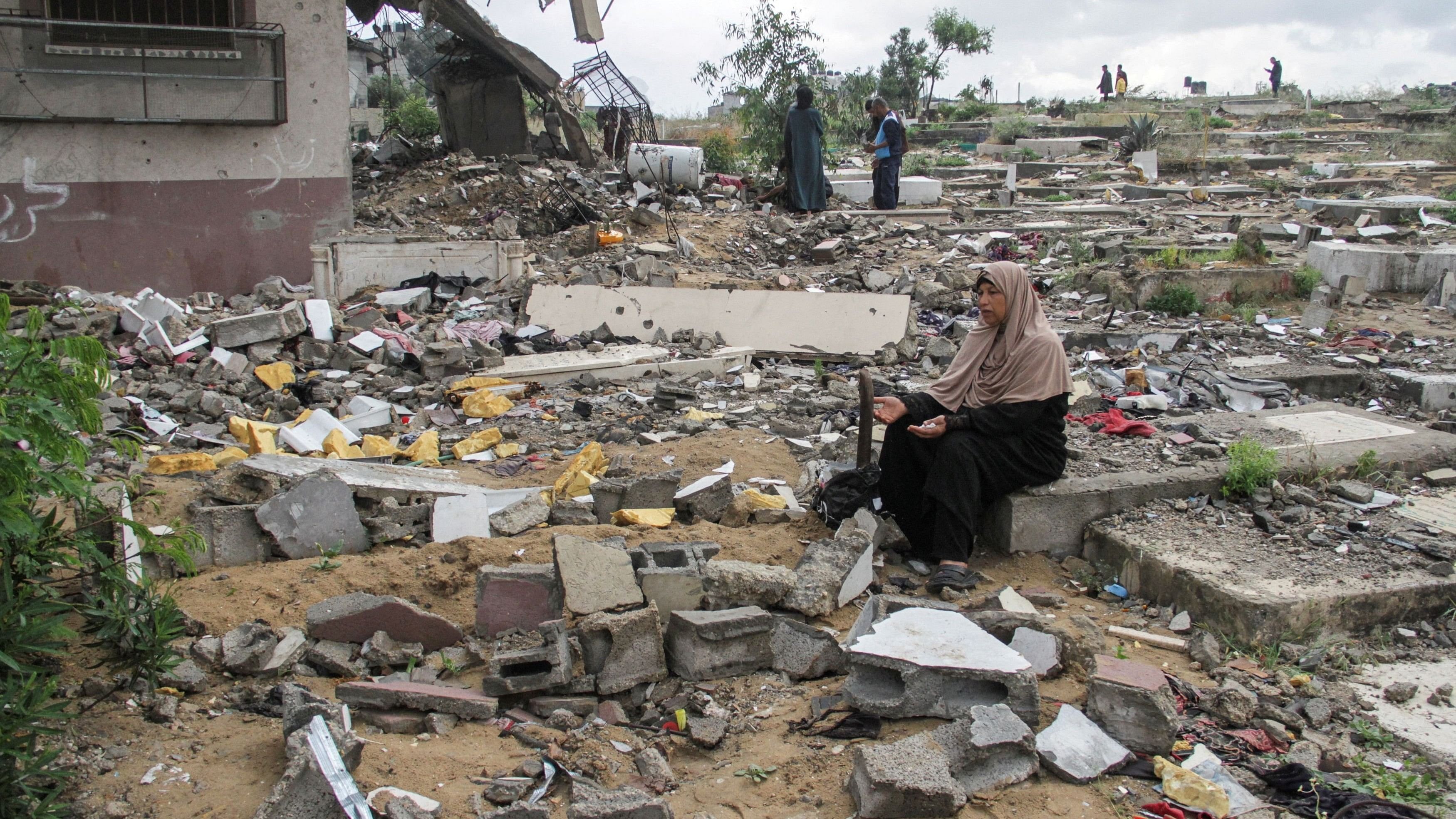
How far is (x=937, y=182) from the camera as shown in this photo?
1527 centimetres

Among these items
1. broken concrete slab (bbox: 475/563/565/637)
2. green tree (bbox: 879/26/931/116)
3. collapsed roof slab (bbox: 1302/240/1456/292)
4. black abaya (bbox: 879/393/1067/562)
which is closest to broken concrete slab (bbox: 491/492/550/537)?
broken concrete slab (bbox: 475/563/565/637)

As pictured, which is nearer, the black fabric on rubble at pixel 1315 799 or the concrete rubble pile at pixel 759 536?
the black fabric on rubble at pixel 1315 799

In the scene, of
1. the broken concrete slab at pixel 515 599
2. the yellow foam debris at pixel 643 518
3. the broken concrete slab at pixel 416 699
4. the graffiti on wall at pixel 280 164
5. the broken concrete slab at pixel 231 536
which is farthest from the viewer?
the graffiti on wall at pixel 280 164

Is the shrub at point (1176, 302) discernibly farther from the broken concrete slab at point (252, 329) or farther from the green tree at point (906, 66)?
the green tree at point (906, 66)

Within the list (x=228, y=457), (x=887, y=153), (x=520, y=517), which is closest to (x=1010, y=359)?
(x=520, y=517)

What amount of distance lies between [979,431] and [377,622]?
7.69 feet

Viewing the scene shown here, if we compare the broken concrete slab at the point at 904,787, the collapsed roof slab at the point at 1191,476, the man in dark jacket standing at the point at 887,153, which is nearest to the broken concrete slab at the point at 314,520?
the broken concrete slab at the point at 904,787

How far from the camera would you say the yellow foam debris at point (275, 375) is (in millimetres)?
6840

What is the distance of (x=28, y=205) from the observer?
8469 mm

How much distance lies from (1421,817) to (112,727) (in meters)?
3.35

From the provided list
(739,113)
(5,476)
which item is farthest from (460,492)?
(739,113)

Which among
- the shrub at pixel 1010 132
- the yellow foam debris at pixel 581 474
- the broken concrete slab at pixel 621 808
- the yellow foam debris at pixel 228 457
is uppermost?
the shrub at pixel 1010 132

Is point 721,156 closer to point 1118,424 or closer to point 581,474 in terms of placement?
point 1118,424

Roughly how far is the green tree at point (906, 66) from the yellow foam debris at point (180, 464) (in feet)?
111
